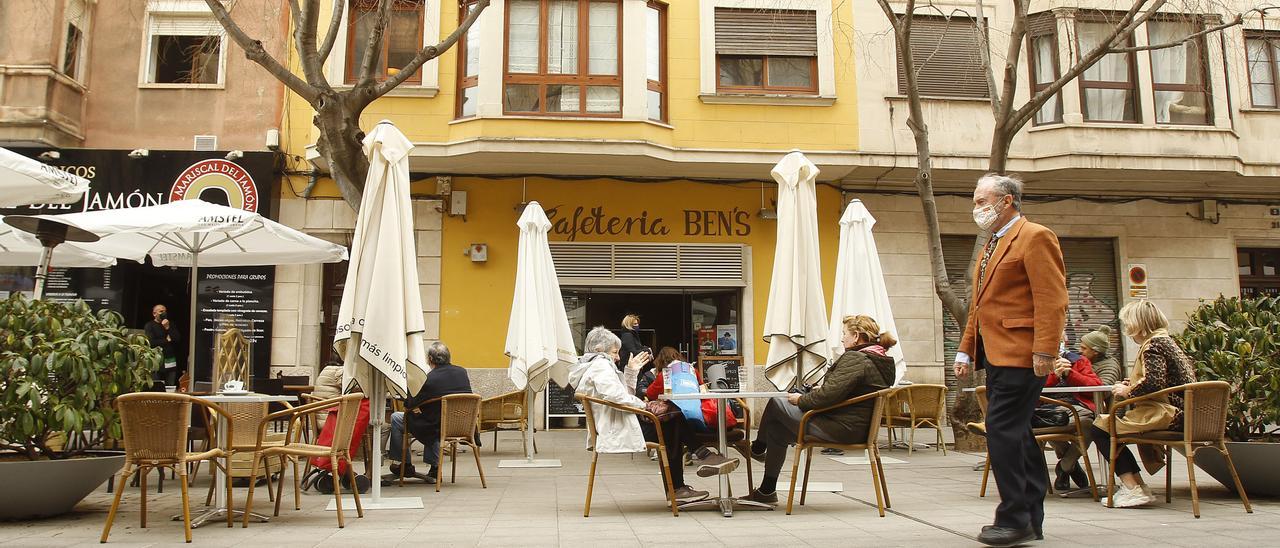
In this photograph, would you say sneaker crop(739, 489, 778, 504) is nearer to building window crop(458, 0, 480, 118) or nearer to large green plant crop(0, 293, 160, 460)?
large green plant crop(0, 293, 160, 460)

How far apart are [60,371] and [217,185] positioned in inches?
349

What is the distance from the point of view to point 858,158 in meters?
14.3

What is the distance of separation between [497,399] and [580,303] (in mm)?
4538

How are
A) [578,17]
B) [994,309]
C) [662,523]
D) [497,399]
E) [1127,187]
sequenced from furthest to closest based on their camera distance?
[1127,187] < [578,17] < [497,399] < [662,523] < [994,309]

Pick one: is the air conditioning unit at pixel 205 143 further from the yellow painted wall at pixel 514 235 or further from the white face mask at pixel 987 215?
the white face mask at pixel 987 215

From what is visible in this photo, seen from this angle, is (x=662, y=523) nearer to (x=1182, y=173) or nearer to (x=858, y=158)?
(x=858, y=158)

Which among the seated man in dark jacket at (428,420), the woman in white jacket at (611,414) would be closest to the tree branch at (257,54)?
the seated man in dark jacket at (428,420)

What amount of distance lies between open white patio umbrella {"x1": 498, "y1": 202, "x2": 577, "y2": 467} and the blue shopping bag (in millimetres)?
3384

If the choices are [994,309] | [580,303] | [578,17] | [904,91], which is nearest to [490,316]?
[580,303]

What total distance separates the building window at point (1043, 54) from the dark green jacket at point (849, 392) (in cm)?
1067

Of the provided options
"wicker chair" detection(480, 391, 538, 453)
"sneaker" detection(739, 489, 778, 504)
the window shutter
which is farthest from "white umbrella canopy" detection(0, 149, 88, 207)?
the window shutter

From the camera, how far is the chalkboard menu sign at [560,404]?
1441 cm

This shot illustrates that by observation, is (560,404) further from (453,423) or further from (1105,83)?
(1105,83)

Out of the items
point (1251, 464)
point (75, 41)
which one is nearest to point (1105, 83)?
point (1251, 464)
